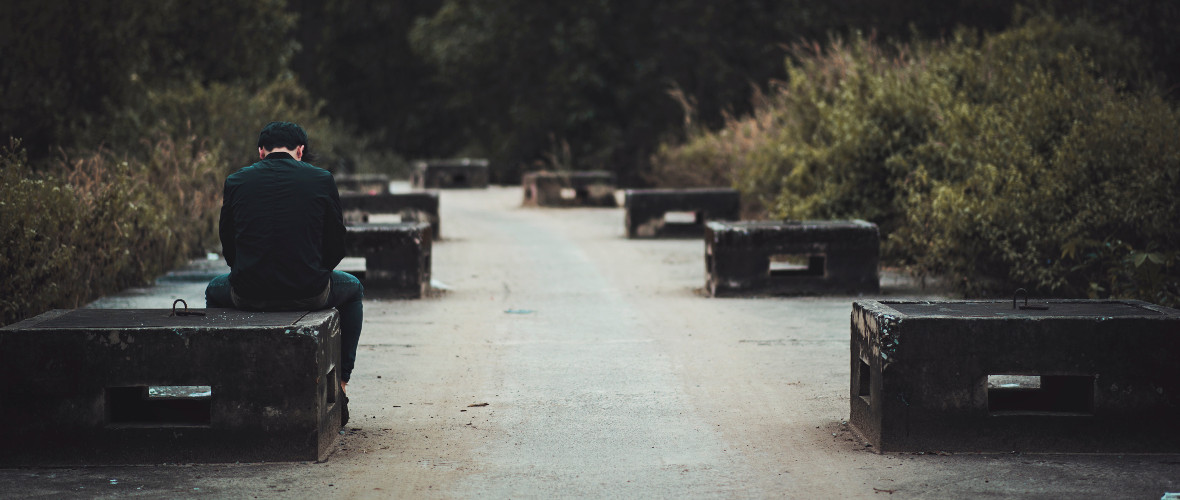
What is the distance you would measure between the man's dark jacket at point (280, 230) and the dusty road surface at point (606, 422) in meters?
0.88

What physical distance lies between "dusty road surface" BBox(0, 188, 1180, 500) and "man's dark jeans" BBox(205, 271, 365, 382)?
404mm

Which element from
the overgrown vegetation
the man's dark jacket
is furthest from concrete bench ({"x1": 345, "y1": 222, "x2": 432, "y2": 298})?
the man's dark jacket

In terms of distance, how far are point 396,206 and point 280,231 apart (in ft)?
40.8

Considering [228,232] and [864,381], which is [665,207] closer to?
[864,381]

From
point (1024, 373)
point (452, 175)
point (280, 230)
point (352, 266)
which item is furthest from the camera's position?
point (452, 175)

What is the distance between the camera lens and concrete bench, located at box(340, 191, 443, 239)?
18328mm

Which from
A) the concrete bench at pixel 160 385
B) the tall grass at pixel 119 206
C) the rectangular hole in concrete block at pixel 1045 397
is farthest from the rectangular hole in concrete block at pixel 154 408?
the rectangular hole in concrete block at pixel 1045 397

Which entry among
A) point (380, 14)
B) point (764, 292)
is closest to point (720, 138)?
point (764, 292)

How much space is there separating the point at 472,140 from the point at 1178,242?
38.3m

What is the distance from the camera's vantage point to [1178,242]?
1056cm

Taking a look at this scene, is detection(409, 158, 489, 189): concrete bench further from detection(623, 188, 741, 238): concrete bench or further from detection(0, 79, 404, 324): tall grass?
detection(623, 188, 741, 238): concrete bench

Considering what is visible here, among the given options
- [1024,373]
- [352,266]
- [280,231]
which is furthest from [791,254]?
[280,231]

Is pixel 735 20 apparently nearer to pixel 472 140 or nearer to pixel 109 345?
pixel 472 140

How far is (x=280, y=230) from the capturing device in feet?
21.4
